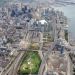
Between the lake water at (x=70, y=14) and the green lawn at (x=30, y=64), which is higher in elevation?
the lake water at (x=70, y=14)

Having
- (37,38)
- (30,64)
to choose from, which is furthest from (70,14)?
(30,64)

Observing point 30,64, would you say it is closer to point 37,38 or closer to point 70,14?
point 37,38

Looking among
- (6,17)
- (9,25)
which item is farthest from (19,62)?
(6,17)

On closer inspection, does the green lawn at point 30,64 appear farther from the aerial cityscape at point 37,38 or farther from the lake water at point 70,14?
the lake water at point 70,14

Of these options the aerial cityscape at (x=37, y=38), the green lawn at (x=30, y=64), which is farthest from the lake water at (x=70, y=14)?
the green lawn at (x=30, y=64)

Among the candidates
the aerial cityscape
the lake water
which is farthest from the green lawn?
the lake water

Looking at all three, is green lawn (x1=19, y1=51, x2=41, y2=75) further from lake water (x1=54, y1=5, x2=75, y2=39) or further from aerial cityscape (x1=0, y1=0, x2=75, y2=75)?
lake water (x1=54, y1=5, x2=75, y2=39)

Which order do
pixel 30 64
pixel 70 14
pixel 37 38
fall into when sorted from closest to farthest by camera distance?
pixel 30 64, pixel 37 38, pixel 70 14
